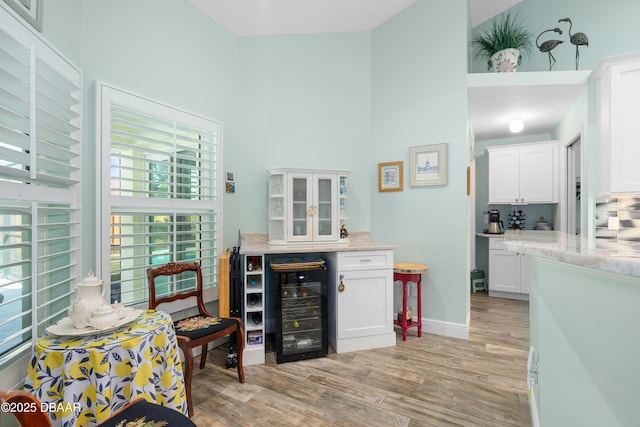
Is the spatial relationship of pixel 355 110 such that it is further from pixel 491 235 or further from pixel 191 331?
pixel 491 235

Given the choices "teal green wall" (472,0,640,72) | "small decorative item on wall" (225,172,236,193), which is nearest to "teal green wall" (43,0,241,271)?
"small decorative item on wall" (225,172,236,193)

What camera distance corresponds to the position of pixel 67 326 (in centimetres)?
144

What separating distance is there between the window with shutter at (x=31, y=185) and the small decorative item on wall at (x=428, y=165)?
115 inches

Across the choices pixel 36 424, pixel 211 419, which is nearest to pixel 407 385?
pixel 211 419

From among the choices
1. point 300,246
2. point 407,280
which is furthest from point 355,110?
point 407,280

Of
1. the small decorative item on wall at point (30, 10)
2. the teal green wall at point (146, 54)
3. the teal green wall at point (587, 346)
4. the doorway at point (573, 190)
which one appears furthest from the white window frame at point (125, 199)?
the doorway at point (573, 190)

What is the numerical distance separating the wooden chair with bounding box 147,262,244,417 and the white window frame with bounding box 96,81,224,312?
252 millimetres

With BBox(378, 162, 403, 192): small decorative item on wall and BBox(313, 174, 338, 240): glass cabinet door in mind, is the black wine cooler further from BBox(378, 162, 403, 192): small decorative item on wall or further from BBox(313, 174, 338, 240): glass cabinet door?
BBox(378, 162, 403, 192): small decorative item on wall

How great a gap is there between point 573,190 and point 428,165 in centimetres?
253

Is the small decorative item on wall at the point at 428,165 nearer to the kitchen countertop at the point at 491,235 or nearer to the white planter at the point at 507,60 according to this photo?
the white planter at the point at 507,60

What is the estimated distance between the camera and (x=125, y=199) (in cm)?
222

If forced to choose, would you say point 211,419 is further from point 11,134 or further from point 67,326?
point 11,134

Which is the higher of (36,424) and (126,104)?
(126,104)

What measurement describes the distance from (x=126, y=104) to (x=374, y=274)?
247cm
